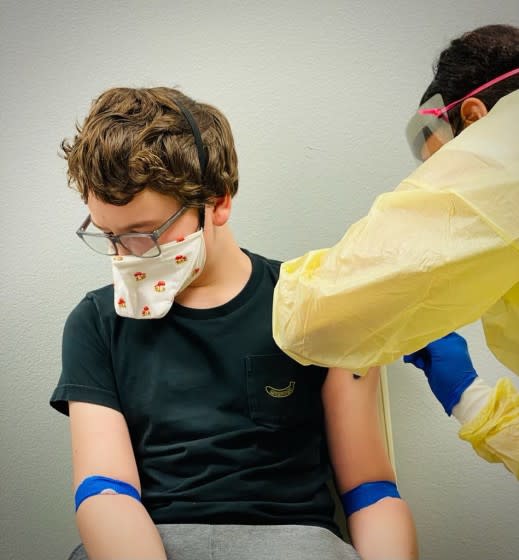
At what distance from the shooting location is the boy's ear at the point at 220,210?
4.54 feet

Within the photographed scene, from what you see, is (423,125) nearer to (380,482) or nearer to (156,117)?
(156,117)

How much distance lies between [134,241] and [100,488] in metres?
0.48

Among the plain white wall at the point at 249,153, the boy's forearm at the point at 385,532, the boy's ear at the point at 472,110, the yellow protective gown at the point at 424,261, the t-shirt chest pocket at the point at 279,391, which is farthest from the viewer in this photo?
the plain white wall at the point at 249,153

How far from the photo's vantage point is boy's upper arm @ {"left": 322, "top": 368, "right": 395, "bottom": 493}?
1394 millimetres

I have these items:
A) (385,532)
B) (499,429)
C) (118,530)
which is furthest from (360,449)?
(118,530)

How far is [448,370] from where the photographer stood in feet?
4.72

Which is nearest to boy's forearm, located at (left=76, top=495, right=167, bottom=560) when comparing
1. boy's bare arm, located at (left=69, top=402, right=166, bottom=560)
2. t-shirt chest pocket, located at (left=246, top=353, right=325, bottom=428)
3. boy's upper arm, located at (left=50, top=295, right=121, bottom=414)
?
boy's bare arm, located at (left=69, top=402, right=166, bottom=560)

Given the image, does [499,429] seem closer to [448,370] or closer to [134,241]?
[448,370]

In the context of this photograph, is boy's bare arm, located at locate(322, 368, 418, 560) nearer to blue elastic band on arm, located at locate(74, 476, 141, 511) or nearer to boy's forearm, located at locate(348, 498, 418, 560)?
boy's forearm, located at locate(348, 498, 418, 560)

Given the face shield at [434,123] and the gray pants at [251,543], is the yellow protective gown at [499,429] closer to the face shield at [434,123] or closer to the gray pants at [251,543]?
the gray pants at [251,543]

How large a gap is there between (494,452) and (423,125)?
649mm

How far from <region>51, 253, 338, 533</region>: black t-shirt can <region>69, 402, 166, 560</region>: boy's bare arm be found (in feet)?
0.14

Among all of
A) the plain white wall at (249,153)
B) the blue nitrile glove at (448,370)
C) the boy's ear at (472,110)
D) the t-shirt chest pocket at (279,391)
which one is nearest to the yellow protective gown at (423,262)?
the boy's ear at (472,110)

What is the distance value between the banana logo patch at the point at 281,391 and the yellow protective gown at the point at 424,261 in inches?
13.4
